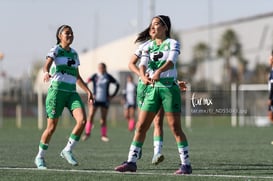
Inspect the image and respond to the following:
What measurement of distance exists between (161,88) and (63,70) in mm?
2208

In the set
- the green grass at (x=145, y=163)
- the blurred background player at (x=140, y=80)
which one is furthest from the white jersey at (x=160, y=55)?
the green grass at (x=145, y=163)

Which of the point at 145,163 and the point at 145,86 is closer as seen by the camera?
the point at 145,86

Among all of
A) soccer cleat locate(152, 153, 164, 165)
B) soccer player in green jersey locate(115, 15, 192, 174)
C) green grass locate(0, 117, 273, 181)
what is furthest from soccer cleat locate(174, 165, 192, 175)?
soccer cleat locate(152, 153, 164, 165)

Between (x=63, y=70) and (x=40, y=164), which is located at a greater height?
(x=63, y=70)

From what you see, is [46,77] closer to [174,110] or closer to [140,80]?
[140,80]

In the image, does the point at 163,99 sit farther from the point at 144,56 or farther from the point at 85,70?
the point at 85,70

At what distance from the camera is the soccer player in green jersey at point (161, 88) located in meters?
11.2

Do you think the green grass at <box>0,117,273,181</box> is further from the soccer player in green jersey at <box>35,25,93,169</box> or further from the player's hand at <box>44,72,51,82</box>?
the player's hand at <box>44,72,51,82</box>

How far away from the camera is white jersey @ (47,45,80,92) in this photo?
12758mm

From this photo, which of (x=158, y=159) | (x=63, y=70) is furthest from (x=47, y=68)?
(x=158, y=159)

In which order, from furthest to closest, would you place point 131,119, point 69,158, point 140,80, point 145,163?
point 131,119 < point 145,163 < point 140,80 < point 69,158

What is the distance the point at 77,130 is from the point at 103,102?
33.2 ft

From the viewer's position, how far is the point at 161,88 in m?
11.3

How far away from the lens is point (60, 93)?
1279 cm
